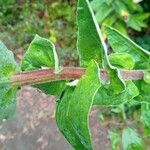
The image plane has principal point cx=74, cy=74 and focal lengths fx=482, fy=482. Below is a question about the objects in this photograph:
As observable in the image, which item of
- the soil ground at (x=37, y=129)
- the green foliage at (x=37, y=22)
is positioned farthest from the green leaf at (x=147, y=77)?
the green foliage at (x=37, y=22)

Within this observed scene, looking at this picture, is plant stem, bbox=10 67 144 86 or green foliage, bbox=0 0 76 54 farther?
green foliage, bbox=0 0 76 54

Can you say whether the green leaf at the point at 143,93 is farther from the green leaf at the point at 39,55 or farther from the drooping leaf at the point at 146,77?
the green leaf at the point at 39,55

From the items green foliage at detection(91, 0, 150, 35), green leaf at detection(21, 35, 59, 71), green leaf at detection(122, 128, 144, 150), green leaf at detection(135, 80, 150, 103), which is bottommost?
green foliage at detection(91, 0, 150, 35)

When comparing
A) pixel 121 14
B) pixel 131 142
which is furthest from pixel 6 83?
pixel 121 14

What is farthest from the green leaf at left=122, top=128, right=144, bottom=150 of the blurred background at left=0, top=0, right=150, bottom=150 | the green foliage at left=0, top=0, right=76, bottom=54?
the green foliage at left=0, top=0, right=76, bottom=54

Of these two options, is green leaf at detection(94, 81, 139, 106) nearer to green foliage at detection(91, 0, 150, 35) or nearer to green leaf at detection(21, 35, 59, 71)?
green leaf at detection(21, 35, 59, 71)

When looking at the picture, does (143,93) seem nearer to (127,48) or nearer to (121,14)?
(127,48)
